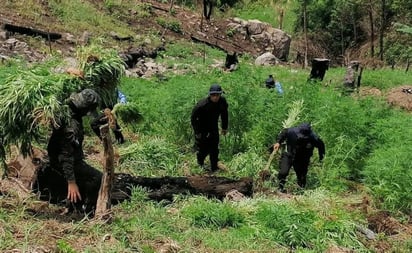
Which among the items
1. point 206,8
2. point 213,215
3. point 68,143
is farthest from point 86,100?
point 206,8

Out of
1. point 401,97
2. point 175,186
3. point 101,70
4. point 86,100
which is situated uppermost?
point 101,70

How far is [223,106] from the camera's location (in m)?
9.55

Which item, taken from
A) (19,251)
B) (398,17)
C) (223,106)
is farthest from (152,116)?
(398,17)

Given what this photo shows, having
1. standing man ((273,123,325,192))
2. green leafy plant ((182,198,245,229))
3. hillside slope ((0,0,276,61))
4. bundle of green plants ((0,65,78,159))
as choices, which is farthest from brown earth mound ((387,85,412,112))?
bundle of green plants ((0,65,78,159))

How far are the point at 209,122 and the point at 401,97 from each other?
11398 millimetres

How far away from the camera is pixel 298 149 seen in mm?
9156

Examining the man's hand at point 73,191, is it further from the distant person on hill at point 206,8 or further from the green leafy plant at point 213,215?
the distant person on hill at point 206,8

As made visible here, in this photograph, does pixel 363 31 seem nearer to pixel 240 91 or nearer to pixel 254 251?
pixel 240 91

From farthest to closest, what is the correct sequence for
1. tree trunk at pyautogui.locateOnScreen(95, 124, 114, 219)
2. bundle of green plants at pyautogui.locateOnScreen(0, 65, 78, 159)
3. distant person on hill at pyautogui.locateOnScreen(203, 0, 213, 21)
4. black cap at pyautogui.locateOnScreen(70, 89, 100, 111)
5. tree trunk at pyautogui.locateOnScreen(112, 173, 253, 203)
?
distant person on hill at pyautogui.locateOnScreen(203, 0, 213, 21)
tree trunk at pyautogui.locateOnScreen(112, 173, 253, 203)
tree trunk at pyautogui.locateOnScreen(95, 124, 114, 219)
black cap at pyautogui.locateOnScreen(70, 89, 100, 111)
bundle of green plants at pyautogui.locateOnScreen(0, 65, 78, 159)

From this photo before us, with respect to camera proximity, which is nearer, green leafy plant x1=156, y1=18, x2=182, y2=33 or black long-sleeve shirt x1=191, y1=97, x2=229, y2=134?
black long-sleeve shirt x1=191, y1=97, x2=229, y2=134

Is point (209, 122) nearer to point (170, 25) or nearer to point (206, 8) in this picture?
point (170, 25)

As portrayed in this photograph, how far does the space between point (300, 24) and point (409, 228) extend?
3033 centimetres

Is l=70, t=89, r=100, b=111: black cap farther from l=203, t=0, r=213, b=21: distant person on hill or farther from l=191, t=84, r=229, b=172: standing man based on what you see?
l=203, t=0, r=213, b=21: distant person on hill

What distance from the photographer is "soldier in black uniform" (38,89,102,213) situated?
253 inches
